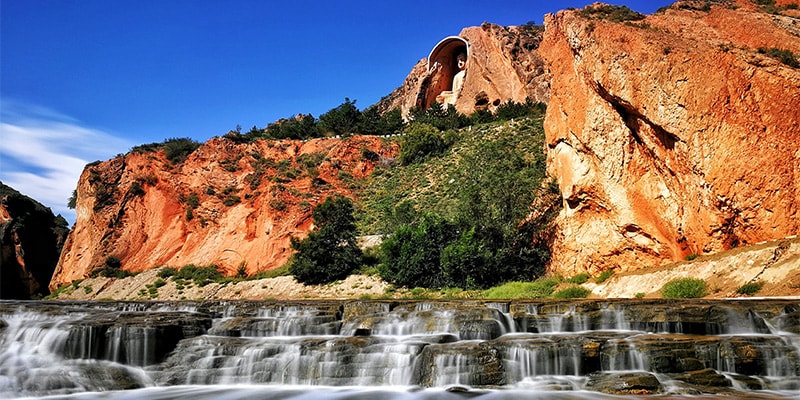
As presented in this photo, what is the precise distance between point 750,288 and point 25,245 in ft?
203

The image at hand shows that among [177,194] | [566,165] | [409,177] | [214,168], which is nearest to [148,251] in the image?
[177,194]

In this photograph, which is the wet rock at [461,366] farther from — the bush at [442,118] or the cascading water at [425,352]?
the bush at [442,118]

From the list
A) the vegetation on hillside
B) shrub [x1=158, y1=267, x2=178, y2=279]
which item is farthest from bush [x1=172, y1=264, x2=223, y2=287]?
the vegetation on hillside

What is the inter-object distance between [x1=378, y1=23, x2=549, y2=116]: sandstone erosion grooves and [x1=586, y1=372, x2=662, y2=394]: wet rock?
59.1 meters

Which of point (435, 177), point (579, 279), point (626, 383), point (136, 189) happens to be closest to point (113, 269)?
point (136, 189)

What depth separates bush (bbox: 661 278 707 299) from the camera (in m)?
19.7

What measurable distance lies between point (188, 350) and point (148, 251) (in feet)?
128

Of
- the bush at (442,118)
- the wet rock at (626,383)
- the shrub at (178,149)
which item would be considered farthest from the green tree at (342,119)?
the wet rock at (626,383)

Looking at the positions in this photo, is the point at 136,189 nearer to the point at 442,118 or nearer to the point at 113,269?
the point at 113,269

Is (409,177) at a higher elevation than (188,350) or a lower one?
higher

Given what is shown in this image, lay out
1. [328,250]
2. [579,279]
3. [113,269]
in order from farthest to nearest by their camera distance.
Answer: [113,269] → [328,250] → [579,279]

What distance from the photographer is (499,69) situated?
7275cm

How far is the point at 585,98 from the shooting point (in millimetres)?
30000

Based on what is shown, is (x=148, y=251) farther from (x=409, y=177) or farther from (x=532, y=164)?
(x=532, y=164)
